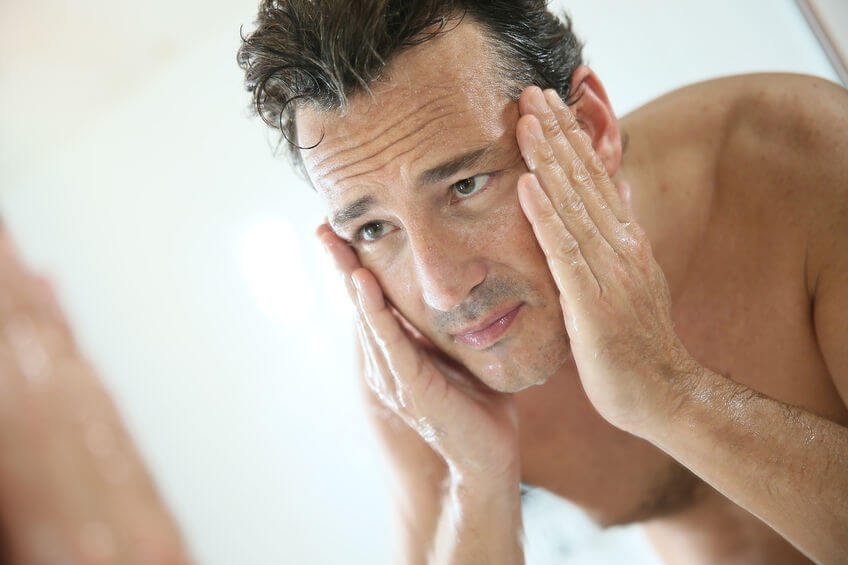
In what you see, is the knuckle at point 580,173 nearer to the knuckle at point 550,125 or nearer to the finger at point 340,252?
the knuckle at point 550,125

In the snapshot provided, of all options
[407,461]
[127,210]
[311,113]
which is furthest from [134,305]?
[311,113]

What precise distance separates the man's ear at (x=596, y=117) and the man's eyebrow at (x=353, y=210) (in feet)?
1.10

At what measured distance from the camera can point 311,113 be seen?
0.80 meters

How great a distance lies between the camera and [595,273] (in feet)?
2.45

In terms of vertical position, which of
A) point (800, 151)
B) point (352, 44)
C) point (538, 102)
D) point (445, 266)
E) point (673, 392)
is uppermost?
point (352, 44)

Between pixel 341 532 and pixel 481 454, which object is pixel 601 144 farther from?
pixel 341 532

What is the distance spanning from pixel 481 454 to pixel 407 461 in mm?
157

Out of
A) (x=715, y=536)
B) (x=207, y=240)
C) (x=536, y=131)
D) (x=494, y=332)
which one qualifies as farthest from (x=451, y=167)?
(x=207, y=240)

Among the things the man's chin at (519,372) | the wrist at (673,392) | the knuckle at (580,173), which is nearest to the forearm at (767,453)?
the wrist at (673,392)

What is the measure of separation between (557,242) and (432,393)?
31cm

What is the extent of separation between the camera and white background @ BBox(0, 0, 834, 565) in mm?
1358

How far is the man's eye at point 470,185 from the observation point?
767 millimetres

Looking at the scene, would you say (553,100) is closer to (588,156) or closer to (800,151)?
(588,156)

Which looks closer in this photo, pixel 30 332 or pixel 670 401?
pixel 30 332
